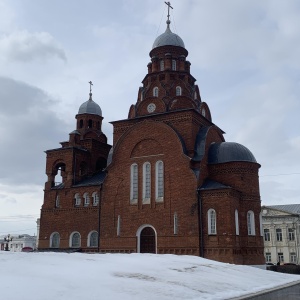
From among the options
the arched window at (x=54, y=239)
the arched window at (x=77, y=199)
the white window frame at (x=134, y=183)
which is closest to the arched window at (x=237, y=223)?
the white window frame at (x=134, y=183)

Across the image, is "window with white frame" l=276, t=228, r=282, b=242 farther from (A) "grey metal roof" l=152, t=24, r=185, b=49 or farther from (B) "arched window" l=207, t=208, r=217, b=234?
(A) "grey metal roof" l=152, t=24, r=185, b=49

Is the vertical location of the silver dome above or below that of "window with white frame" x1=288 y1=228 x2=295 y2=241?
above

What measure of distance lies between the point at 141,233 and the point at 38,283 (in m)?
21.6

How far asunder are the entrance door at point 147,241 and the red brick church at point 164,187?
0.23ft

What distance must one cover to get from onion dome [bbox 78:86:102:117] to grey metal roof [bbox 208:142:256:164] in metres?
15.5

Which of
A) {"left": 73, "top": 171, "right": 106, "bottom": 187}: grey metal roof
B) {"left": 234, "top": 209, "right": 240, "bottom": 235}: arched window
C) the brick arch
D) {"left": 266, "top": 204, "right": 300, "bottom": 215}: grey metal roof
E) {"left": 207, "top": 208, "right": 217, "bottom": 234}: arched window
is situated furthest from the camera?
{"left": 266, "top": 204, "right": 300, "bottom": 215}: grey metal roof

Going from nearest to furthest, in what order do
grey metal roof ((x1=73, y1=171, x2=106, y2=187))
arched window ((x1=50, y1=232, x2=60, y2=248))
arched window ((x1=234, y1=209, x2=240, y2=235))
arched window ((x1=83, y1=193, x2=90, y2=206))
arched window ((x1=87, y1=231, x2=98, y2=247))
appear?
arched window ((x1=234, y1=209, x2=240, y2=235))
arched window ((x1=87, y1=231, x2=98, y2=247))
arched window ((x1=83, y1=193, x2=90, y2=206))
grey metal roof ((x1=73, y1=171, x2=106, y2=187))
arched window ((x1=50, y1=232, x2=60, y2=248))

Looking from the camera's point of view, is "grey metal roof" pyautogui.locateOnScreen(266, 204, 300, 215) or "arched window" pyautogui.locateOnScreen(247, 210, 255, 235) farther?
"grey metal roof" pyautogui.locateOnScreen(266, 204, 300, 215)

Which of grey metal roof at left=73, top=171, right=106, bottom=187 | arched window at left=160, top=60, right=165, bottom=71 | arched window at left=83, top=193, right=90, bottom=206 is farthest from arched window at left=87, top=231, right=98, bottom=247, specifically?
arched window at left=160, top=60, right=165, bottom=71

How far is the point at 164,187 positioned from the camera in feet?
92.7

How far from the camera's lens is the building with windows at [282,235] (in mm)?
49156

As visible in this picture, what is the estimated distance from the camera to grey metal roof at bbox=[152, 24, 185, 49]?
35.5 metres

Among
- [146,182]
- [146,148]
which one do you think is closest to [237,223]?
[146,182]

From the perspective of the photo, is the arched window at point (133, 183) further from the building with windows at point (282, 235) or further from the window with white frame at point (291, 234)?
the window with white frame at point (291, 234)
